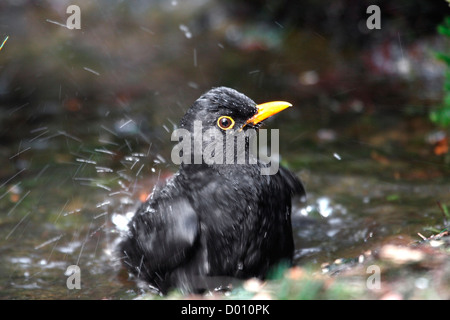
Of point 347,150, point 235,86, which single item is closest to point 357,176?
point 347,150

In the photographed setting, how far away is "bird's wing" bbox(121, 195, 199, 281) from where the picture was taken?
12.1ft

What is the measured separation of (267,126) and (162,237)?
3.48 meters

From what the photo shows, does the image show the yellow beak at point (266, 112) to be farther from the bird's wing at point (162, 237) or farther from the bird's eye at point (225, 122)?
the bird's wing at point (162, 237)

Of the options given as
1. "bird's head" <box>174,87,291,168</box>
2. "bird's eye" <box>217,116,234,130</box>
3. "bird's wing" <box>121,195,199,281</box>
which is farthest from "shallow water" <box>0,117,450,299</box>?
"bird's eye" <box>217,116,234,130</box>

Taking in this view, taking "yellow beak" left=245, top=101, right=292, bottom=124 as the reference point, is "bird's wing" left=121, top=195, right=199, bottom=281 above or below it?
below

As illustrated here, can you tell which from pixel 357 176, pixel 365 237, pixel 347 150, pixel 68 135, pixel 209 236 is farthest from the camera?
pixel 68 135

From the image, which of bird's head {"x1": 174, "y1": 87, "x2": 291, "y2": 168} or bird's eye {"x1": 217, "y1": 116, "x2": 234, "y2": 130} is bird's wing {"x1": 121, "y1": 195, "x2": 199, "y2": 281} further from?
bird's eye {"x1": 217, "y1": 116, "x2": 234, "y2": 130}

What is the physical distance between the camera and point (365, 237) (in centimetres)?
432

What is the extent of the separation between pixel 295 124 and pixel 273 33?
2.92m

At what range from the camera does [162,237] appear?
3826 millimetres

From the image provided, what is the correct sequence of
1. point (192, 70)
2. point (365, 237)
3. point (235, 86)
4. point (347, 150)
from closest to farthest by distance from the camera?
point (365, 237) → point (347, 150) → point (235, 86) → point (192, 70)

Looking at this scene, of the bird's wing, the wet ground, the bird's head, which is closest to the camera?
the bird's wing
